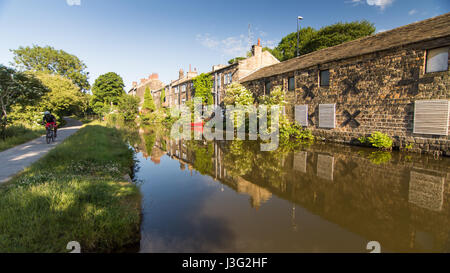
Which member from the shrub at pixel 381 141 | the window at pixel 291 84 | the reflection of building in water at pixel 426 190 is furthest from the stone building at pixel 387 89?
the reflection of building in water at pixel 426 190

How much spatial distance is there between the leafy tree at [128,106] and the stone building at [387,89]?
35.2 m

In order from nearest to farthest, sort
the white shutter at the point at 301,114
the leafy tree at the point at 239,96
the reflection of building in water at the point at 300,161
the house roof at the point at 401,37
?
the reflection of building in water at the point at 300,161 → the house roof at the point at 401,37 → the white shutter at the point at 301,114 → the leafy tree at the point at 239,96

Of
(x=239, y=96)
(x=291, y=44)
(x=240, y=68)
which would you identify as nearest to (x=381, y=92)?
(x=239, y=96)

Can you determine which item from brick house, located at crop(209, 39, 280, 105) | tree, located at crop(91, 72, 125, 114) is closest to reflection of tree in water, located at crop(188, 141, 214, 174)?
brick house, located at crop(209, 39, 280, 105)

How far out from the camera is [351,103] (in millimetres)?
13352

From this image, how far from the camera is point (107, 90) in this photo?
57.4 metres

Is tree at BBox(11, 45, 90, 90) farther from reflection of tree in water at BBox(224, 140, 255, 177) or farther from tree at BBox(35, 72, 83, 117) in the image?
reflection of tree in water at BBox(224, 140, 255, 177)

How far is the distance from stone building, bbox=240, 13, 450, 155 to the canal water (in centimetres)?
227

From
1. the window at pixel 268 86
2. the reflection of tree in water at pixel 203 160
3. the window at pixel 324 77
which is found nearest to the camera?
the reflection of tree in water at pixel 203 160

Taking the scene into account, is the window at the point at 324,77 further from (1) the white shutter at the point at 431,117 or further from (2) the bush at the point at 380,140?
(1) the white shutter at the point at 431,117

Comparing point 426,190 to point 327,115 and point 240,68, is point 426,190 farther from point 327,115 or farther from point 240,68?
point 240,68

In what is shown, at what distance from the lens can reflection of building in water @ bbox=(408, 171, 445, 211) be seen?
4801 millimetres

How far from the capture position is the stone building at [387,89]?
978 centimetres

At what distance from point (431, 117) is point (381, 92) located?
8.79 ft
